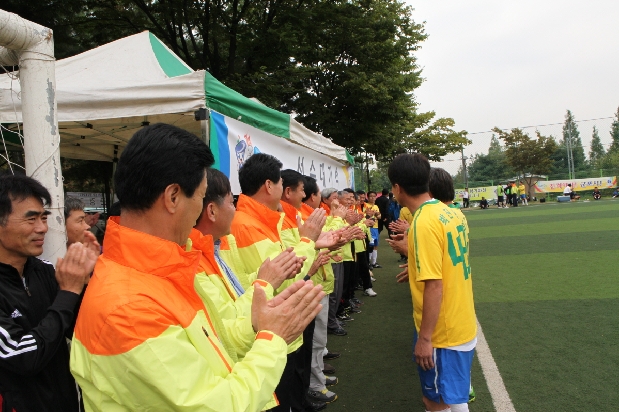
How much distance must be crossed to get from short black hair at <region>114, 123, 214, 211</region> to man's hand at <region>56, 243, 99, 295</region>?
610 mm

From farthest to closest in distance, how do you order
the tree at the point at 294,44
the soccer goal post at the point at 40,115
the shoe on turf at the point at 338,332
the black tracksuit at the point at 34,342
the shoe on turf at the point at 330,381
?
the tree at the point at 294,44, the shoe on turf at the point at 338,332, the shoe on turf at the point at 330,381, the soccer goal post at the point at 40,115, the black tracksuit at the point at 34,342

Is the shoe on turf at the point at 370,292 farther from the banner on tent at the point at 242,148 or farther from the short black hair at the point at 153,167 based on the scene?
the short black hair at the point at 153,167

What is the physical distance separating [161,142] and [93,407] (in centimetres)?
78

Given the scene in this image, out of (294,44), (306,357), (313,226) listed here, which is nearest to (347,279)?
(306,357)

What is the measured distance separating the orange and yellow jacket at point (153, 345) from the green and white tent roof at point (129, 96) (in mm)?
2097

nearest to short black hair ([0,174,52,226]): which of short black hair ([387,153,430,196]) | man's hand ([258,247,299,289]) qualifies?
man's hand ([258,247,299,289])

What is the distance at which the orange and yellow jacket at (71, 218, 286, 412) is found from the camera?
107 centimetres

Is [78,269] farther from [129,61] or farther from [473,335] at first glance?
[129,61]

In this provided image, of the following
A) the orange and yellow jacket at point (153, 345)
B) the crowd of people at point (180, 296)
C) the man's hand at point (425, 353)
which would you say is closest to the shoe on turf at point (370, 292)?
the crowd of people at point (180, 296)

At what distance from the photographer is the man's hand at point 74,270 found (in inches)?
67.4

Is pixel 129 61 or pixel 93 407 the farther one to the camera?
pixel 129 61

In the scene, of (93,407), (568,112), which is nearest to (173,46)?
(93,407)

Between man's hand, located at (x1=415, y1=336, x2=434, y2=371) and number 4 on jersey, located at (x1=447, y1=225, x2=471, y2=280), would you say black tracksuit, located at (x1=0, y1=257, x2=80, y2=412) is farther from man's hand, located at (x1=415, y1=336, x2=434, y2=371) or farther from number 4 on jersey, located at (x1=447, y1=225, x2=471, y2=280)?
number 4 on jersey, located at (x1=447, y1=225, x2=471, y2=280)

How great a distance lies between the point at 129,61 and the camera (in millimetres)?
4086
